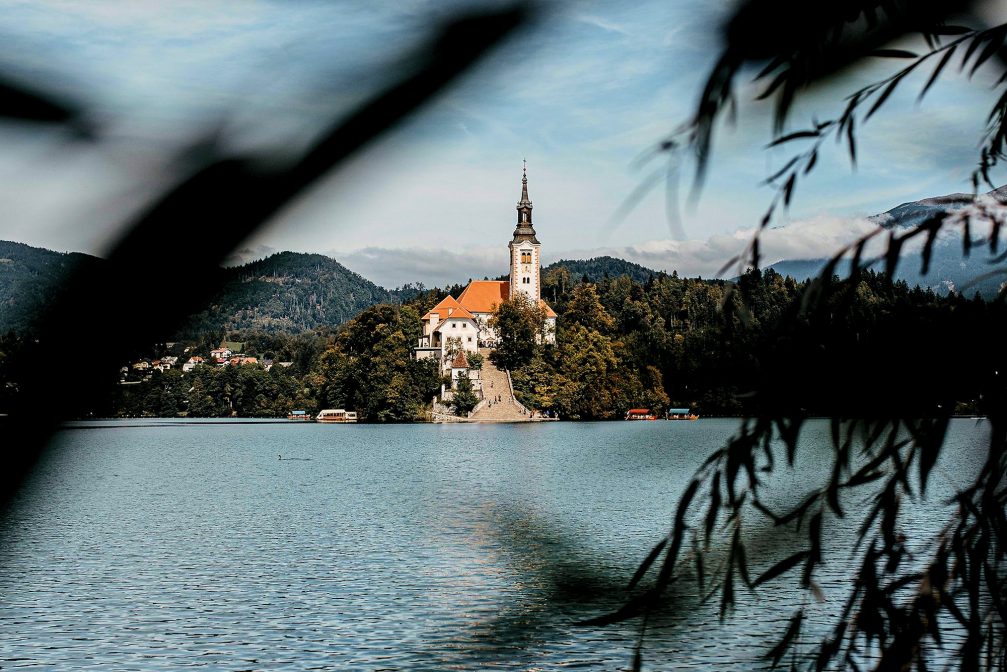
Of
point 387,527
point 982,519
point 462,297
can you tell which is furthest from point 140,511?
point 462,297

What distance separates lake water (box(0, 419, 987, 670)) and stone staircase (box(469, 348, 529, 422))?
138ft

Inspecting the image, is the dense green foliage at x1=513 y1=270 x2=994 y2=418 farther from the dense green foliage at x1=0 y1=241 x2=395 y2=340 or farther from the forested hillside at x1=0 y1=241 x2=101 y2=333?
the forested hillside at x1=0 y1=241 x2=101 y2=333

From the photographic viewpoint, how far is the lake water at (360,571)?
108 centimetres

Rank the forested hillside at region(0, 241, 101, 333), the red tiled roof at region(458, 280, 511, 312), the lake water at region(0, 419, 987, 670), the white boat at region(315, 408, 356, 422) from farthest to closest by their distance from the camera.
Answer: the white boat at region(315, 408, 356, 422)
the red tiled roof at region(458, 280, 511, 312)
the lake water at region(0, 419, 987, 670)
the forested hillside at region(0, 241, 101, 333)

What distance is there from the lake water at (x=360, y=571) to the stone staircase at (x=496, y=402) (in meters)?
42.1

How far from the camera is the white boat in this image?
324 ft

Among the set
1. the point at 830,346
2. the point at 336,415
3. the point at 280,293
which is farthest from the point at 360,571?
the point at 336,415

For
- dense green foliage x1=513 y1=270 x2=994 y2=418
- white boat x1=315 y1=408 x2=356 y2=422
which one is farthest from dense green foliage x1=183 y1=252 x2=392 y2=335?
white boat x1=315 y1=408 x2=356 y2=422

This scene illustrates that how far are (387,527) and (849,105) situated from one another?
1113 inches

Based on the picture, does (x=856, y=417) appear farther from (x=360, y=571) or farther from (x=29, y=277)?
(x=360, y=571)

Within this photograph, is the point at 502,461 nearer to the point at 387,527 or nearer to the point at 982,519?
the point at 387,527

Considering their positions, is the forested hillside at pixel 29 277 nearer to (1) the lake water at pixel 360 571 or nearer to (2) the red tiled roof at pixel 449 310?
(1) the lake water at pixel 360 571

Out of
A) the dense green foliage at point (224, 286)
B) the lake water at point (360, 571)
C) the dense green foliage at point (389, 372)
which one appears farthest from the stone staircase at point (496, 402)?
the dense green foliage at point (224, 286)

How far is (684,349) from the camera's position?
4.07 ft
